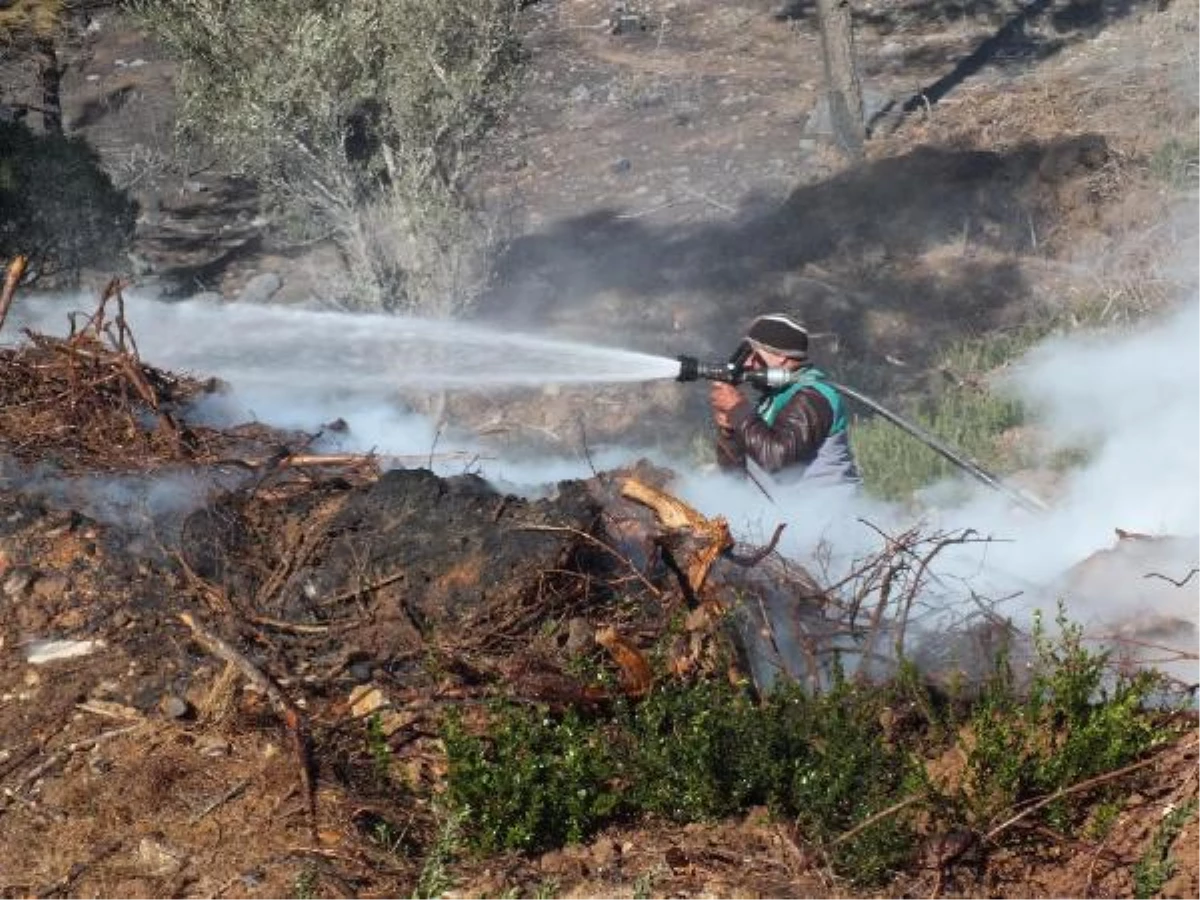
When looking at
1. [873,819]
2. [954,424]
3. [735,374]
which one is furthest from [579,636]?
[954,424]

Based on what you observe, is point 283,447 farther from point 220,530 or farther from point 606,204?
point 606,204

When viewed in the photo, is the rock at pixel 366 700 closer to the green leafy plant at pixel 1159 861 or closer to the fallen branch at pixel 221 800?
the fallen branch at pixel 221 800

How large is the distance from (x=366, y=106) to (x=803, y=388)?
24.2 ft

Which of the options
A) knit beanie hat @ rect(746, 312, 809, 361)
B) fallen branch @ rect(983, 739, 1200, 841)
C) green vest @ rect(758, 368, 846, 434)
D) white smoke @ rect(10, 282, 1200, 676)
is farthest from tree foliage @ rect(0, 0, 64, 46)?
fallen branch @ rect(983, 739, 1200, 841)

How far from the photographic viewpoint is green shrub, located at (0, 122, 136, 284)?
40.0 ft

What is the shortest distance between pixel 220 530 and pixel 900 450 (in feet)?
18.5

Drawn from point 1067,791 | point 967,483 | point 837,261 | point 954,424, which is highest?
point 1067,791

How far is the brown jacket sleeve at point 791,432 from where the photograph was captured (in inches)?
259

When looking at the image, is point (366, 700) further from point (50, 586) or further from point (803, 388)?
point (803, 388)

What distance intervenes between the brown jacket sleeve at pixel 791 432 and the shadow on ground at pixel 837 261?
790 cm

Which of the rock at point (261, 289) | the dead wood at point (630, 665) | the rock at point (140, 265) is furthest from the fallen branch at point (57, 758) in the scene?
the rock at point (261, 289)

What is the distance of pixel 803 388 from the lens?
6.63 meters

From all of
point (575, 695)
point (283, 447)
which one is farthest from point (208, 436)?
point (575, 695)

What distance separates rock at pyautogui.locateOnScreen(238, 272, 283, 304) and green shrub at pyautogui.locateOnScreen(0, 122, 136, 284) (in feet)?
10.8
